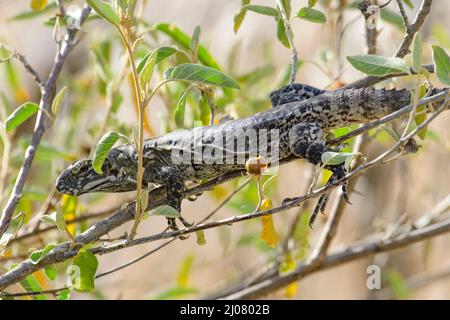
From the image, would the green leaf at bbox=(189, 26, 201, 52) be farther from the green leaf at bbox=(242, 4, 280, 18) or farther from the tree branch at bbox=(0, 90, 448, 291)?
the tree branch at bbox=(0, 90, 448, 291)

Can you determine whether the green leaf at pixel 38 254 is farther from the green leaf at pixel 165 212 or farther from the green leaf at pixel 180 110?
the green leaf at pixel 180 110

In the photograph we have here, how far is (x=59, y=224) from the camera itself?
7.83 ft

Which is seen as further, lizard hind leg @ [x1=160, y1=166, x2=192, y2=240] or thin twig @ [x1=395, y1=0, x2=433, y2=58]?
lizard hind leg @ [x1=160, y1=166, x2=192, y2=240]

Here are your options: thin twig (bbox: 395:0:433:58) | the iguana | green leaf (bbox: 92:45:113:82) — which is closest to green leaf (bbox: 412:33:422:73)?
thin twig (bbox: 395:0:433:58)

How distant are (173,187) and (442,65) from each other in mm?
1268

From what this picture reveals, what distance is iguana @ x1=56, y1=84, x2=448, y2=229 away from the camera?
2.88 m

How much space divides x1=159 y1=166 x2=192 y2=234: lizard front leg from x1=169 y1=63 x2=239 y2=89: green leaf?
690mm

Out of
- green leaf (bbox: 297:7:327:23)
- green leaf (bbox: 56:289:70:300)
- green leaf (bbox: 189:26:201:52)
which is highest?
green leaf (bbox: 297:7:327:23)

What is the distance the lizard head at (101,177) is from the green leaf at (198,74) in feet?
3.62

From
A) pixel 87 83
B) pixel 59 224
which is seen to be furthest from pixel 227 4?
pixel 59 224

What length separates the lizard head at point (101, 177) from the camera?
3.42 meters

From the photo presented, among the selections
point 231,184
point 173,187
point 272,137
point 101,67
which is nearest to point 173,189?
point 173,187

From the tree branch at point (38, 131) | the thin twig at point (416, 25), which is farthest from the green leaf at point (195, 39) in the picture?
the thin twig at point (416, 25)
